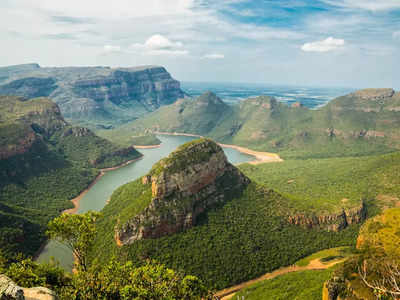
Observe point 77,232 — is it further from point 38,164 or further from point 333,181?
point 333,181

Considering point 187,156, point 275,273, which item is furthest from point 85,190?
point 275,273

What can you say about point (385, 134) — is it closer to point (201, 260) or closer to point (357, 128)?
point (357, 128)

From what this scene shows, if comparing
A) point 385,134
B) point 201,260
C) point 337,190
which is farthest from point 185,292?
point 385,134

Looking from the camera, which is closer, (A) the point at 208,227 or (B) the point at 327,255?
(B) the point at 327,255

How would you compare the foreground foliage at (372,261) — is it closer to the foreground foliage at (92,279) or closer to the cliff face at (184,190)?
the foreground foliage at (92,279)

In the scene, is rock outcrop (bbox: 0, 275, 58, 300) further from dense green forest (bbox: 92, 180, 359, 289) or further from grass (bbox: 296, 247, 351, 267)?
grass (bbox: 296, 247, 351, 267)

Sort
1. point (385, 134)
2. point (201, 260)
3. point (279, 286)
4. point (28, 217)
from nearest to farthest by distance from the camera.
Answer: point (279, 286)
point (201, 260)
point (28, 217)
point (385, 134)
